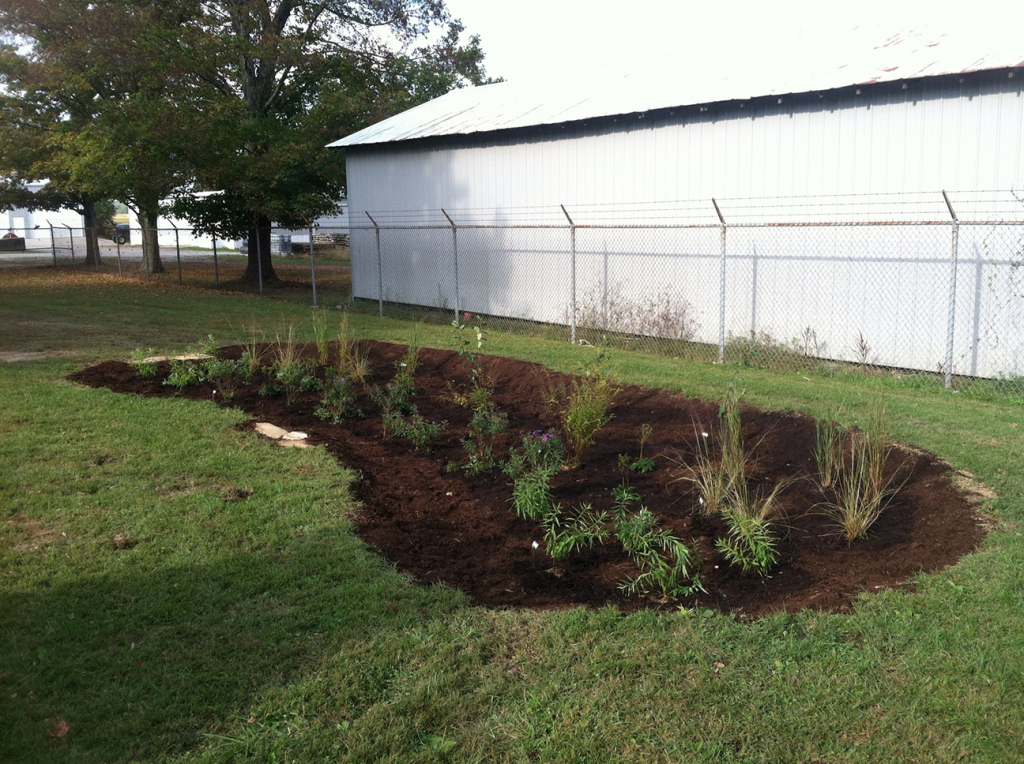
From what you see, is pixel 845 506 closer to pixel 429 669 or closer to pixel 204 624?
pixel 429 669

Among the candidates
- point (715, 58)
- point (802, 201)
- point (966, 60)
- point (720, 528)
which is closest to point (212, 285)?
point (715, 58)

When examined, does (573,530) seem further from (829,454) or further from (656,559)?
(829,454)

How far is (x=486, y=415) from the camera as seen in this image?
7.28 m

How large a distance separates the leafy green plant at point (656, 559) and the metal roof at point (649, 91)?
713cm

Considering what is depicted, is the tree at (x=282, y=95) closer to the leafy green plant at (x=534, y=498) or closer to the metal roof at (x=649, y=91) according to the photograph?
the metal roof at (x=649, y=91)

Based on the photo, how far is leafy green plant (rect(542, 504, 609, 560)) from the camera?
4684mm

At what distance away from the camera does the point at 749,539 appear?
15.1ft

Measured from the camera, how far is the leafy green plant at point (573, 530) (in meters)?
4.68

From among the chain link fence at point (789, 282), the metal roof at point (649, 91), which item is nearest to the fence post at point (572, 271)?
the chain link fence at point (789, 282)

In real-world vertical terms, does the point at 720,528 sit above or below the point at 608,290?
below

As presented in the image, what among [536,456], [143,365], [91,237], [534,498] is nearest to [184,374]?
[143,365]

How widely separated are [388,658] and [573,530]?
1.52 meters

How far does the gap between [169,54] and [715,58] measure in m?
14.6

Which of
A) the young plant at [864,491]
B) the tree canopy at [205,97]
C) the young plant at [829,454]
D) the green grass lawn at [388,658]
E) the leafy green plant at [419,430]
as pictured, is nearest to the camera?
the green grass lawn at [388,658]
